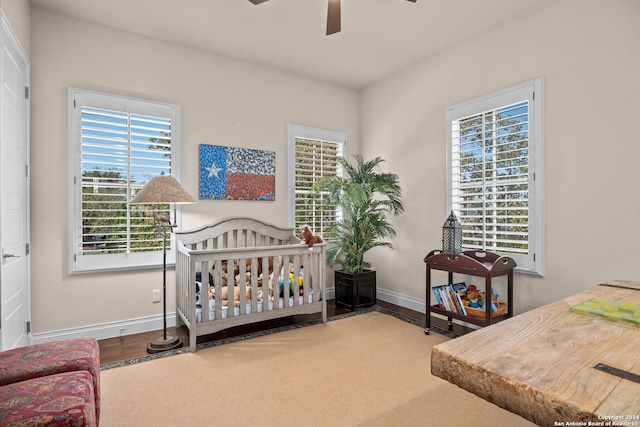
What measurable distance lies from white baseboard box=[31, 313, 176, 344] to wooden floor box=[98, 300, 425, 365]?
0.06 m

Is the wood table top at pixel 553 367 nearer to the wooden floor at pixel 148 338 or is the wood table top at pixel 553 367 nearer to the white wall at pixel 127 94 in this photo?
the wooden floor at pixel 148 338

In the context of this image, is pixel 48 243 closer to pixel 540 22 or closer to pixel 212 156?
pixel 212 156

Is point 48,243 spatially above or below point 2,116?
below

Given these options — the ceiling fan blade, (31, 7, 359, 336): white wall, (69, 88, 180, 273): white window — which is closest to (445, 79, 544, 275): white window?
the ceiling fan blade

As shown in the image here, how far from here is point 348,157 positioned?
459 cm

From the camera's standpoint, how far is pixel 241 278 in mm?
2973

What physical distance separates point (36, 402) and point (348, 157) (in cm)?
392

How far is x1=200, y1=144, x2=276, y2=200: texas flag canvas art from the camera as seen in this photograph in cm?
355

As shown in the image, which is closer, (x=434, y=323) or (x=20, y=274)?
(x=20, y=274)

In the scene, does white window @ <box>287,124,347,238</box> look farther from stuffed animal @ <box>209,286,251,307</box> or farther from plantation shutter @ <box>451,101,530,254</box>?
plantation shutter @ <box>451,101,530,254</box>

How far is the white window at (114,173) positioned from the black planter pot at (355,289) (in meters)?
1.86

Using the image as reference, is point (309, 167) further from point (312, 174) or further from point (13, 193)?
point (13, 193)

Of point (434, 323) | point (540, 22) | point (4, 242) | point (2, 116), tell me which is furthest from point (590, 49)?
point (4, 242)

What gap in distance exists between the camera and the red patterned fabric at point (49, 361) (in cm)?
145
